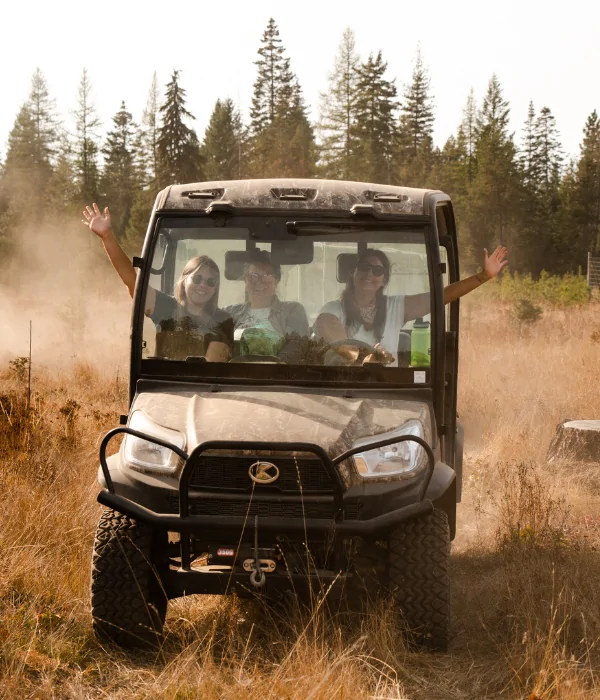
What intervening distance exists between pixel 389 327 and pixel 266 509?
1.28 meters

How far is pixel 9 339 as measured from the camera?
1850 centimetres

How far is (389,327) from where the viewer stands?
516 cm

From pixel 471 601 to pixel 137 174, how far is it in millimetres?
63705

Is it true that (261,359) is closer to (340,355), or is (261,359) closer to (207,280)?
(340,355)

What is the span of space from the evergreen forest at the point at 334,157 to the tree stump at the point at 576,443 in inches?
1611

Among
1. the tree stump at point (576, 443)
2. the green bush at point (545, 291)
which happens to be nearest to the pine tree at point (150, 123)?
the green bush at point (545, 291)

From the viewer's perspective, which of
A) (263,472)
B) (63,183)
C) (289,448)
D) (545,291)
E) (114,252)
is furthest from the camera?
(63,183)

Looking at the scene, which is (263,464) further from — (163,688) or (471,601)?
(471,601)

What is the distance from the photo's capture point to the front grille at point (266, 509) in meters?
4.43

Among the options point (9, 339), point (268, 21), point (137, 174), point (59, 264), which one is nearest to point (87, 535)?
point (9, 339)

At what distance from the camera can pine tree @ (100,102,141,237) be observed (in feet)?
212

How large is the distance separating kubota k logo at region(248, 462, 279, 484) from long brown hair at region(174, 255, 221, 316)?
3.64 ft

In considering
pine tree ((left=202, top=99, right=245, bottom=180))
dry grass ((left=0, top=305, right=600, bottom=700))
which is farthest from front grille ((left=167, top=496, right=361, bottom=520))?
pine tree ((left=202, top=99, right=245, bottom=180))

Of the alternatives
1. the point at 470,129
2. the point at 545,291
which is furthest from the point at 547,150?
the point at 545,291
